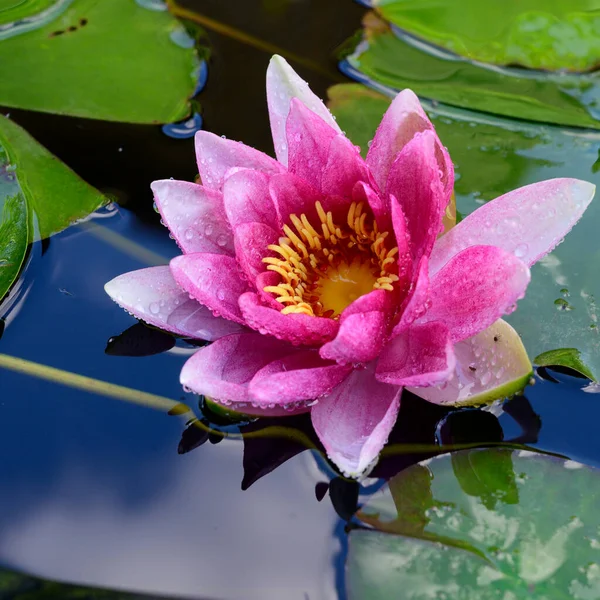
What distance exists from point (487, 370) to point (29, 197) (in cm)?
190

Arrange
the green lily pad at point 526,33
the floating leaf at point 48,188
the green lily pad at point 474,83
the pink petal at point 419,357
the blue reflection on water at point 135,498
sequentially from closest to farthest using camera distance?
1. the pink petal at point 419,357
2. the blue reflection on water at point 135,498
3. the floating leaf at point 48,188
4. the green lily pad at point 474,83
5. the green lily pad at point 526,33

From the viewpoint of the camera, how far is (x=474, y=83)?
2914 mm

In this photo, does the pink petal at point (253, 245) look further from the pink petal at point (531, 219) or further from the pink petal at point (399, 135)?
the pink petal at point (531, 219)

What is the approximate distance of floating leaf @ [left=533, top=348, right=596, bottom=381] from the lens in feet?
6.27

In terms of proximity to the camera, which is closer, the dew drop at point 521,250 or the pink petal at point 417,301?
the pink petal at point 417,301

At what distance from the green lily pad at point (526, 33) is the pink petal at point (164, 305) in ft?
6.30

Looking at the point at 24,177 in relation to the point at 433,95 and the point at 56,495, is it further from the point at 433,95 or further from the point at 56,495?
the point at 433,95

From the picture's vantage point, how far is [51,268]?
8.03 ft

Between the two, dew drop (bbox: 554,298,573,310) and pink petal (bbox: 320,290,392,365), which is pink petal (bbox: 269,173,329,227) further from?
dew drop (bbox: 554,298,573,310)

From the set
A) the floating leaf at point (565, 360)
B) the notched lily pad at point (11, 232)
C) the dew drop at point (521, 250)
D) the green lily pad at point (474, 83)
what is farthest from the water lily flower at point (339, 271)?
the green lily pad at point (474, 83)

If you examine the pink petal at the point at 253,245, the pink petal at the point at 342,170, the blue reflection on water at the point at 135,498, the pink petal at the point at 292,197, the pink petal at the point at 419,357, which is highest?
the pink petal at the point at 342,170

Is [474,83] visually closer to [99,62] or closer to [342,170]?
[342,170]

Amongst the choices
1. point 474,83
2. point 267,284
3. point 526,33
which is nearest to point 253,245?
point 267,284

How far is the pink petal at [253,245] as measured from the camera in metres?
1.75
